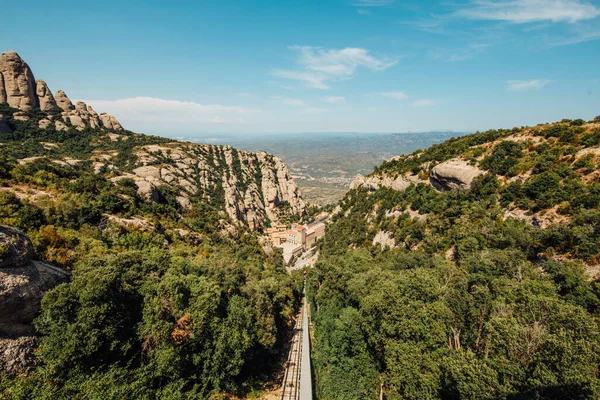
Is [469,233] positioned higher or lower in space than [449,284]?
higher

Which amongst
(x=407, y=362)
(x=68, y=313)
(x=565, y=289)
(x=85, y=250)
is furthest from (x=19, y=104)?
(x=565, y=289)

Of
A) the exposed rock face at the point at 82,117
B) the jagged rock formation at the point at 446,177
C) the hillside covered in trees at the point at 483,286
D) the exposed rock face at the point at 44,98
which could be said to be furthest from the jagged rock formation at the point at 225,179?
the jagged rock formation at the point at 446,177

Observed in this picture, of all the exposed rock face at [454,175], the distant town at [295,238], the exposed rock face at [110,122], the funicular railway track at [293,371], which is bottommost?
the distant town at [295,238]

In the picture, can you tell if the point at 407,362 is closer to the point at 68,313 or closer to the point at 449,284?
the point at 449,284

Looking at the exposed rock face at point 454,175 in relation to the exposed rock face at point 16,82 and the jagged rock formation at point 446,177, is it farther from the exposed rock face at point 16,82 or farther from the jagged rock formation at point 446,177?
the exposed rock face at point 16,82

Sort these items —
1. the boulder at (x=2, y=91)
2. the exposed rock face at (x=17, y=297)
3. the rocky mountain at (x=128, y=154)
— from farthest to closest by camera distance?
the boulder at (x=2, y=91) < the rocky mountain at (x=128, y=154) < the exposed rock face at (x=17, y=297)

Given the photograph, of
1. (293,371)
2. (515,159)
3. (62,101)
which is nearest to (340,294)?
Result: (293,371)

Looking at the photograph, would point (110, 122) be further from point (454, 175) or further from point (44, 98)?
point (454, 175)
